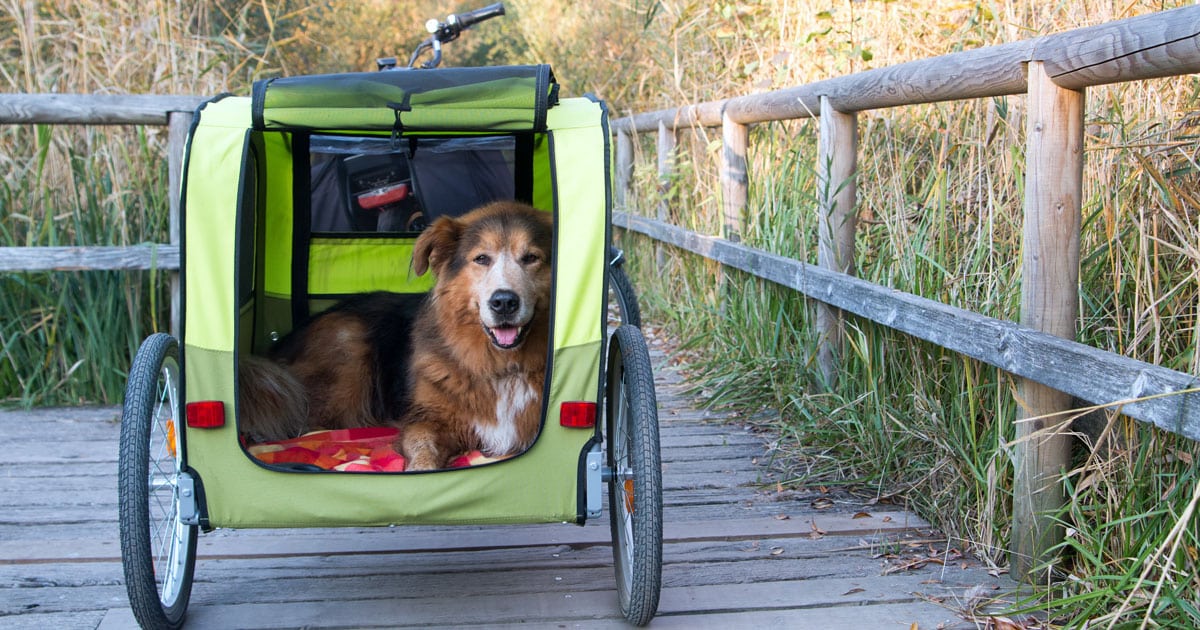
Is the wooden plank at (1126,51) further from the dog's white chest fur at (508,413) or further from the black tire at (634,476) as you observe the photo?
the dog's white chest fur at (508,413)

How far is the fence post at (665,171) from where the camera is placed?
21.3 ft

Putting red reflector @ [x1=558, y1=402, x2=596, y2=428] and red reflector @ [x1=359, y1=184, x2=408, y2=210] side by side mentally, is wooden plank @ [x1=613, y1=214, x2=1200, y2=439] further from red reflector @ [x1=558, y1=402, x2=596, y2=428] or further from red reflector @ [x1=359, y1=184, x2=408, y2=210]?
red reflector @ [x1=359, y1=184, x2=408, y2=210]

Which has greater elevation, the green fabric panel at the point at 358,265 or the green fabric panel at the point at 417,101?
the green fabric panel at the point at 417,101

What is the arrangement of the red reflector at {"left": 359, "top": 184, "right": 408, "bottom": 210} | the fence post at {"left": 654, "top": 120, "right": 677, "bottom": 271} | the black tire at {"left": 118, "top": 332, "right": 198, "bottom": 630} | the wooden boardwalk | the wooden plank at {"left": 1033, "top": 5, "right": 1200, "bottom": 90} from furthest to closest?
the fence post at {"left": 654, "top": 120, "right": 677, "bottom": 271} → the red reflector at {"left": 359, "top": 184, "right": 408, "bottom": 210} → the wooden boardwalk → the black tire at {"left": 118, "top": 332, "right": 198, "bottom": 630} → the wooden plank at {"left": 1033, "top": 5, "right": 1200, "bottom": 90}

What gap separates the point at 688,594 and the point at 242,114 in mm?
1725

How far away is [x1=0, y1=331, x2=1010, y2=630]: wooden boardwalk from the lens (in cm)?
275

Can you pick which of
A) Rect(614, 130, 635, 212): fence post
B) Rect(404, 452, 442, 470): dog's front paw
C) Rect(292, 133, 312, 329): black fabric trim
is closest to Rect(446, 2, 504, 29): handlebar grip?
Rect(292, 133, 312, 329): black fabric trim

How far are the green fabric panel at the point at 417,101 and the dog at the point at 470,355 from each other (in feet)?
1.83

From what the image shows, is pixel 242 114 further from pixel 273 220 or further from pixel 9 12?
pixel 9 12

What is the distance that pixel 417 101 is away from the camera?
2.61 m

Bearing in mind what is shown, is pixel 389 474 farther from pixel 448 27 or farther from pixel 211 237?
pixel 448 27

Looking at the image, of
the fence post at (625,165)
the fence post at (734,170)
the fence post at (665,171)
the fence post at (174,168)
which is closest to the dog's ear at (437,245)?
the fence post at (174,168)

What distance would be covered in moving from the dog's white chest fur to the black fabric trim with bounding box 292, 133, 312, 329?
105cm

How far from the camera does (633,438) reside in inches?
99.0
